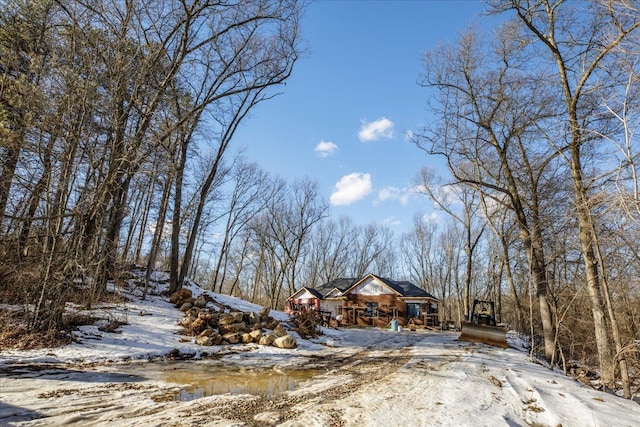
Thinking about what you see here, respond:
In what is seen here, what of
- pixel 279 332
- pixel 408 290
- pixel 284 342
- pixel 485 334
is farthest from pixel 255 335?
pixel 408 290

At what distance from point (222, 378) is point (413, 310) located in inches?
924

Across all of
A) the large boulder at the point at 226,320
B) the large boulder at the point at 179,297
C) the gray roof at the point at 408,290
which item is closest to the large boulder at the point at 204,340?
the large boulder at the point at 226,320

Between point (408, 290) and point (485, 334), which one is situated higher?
point (408, 290)

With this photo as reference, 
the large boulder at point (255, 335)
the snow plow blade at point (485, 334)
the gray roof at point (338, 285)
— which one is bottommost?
the large boulder at point (255, 335)

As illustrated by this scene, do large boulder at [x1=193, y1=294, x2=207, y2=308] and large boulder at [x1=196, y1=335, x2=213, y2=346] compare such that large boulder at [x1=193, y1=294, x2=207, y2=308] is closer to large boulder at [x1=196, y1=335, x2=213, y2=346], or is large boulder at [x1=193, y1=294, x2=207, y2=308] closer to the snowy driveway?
large boulder at [x1=196, y1=335, x2=213, y2=346]

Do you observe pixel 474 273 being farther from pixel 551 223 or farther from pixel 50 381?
pixel 50 381

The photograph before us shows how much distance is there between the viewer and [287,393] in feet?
18.0

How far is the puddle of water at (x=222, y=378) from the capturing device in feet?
18.2

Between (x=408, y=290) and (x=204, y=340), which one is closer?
(x=204, y=340)

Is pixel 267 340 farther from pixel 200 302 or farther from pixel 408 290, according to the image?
pixel 408 290

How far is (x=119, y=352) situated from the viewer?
7.96 m

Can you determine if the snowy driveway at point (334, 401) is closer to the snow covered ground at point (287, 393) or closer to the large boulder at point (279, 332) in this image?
the snow covered ground at point (287, 393)

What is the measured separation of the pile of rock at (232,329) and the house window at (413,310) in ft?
56.2

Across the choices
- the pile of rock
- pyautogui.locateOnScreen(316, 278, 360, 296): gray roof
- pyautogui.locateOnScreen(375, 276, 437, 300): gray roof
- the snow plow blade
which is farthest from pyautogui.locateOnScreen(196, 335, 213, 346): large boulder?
pyautogui.locateOnScreen(316, 278, 360, 296): gray roof
